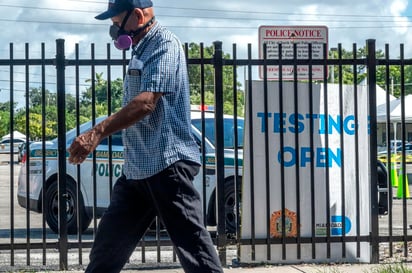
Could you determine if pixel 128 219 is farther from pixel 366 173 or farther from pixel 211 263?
pixel 366 173

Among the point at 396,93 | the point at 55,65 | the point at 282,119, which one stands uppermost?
the point at 396,93

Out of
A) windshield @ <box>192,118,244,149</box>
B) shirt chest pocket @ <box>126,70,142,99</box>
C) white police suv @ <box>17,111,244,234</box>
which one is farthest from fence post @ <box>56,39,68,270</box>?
shirt chest pocket @ <box>126,70,142,99</box>

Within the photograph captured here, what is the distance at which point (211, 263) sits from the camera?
4.24m

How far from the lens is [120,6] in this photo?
14.5 feet

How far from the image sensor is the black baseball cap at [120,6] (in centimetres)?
439

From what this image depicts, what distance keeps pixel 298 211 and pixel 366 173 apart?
79 centimetres

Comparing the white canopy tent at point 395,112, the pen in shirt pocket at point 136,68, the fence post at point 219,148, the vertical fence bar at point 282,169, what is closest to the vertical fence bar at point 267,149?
the vertical fence bar at point 282,169

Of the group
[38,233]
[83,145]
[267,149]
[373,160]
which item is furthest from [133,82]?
[38,233]

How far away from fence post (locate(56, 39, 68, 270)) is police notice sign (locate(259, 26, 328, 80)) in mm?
1869

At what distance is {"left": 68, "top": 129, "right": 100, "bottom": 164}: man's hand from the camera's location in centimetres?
399

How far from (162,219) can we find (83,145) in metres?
0.64

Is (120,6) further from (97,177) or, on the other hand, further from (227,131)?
(227,131)

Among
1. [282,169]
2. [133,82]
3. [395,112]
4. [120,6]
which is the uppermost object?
[395,112]

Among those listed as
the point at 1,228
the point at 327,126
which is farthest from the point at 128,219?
the point at 1,228
